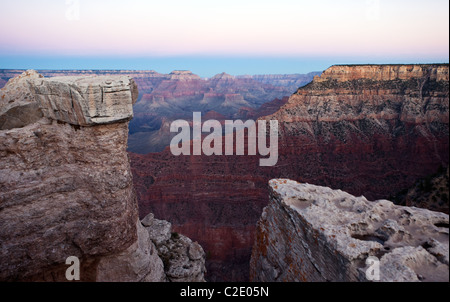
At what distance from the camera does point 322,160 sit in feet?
105

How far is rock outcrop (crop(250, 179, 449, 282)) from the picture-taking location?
4629 millimetres

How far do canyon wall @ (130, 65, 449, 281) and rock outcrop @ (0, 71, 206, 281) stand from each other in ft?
51.4

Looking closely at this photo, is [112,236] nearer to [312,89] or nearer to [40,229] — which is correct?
[40,229]

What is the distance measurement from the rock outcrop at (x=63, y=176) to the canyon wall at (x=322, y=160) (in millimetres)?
15682

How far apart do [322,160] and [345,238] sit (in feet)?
92.9

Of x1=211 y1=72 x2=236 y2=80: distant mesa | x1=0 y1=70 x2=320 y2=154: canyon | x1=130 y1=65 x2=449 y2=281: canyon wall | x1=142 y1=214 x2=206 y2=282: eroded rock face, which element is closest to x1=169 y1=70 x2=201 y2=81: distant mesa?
x1=0 y1=70 x2=320 y2=154: canyon

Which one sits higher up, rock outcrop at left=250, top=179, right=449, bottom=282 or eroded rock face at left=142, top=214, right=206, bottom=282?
rock outcrop at left=250, top=179, right=449, bottom=282

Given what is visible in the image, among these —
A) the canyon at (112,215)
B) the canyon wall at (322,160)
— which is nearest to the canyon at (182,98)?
the canyon wall at (322,160)

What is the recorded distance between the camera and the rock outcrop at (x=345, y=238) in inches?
182

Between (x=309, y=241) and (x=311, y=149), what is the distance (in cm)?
2851

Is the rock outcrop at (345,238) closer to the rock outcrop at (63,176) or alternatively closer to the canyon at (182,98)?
the rock outcrop at (63,176)

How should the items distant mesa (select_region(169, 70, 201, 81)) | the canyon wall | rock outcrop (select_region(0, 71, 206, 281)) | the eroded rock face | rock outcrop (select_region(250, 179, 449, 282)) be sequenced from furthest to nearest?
distant mesa (select_region(169, 70, 201, 81)), the canyon wall, the eroded rock face, rock outcrop (select_region(0, 71, 206, 281)), rock outcrop (select_region(250, 179, 449, 282))

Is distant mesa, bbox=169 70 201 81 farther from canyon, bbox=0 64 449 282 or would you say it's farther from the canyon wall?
canyon, bbox=0 64 449 282

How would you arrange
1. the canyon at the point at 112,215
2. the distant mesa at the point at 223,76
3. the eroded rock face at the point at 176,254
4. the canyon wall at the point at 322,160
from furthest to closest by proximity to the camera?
the distant mesa at the point at 223,76
the canyon wall at the point at 322,160
the eroded rock face at the point at 176,254
the canyon at the point at 112,215
